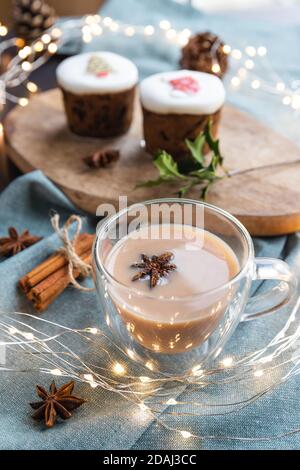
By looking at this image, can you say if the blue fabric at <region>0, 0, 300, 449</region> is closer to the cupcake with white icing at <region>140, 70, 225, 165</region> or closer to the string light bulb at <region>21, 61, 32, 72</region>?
the cupcake with white icing at <region>140, 70, 225, 165</region>

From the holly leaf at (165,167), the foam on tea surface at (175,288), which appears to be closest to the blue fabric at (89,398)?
the foam on tea surface at (175,288)

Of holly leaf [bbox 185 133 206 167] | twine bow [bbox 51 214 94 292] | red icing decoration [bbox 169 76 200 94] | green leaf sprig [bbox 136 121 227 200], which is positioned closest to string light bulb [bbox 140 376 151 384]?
twine bow [bbox 51 214 94 292]

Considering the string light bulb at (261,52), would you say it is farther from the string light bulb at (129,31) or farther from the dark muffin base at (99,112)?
the dark muffin base at (99,112)

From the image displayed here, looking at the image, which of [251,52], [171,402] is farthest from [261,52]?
[171,402]

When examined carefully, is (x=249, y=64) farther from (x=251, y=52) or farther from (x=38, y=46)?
(x=38, y=46)

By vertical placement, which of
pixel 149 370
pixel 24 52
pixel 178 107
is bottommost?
pixel 149 370
